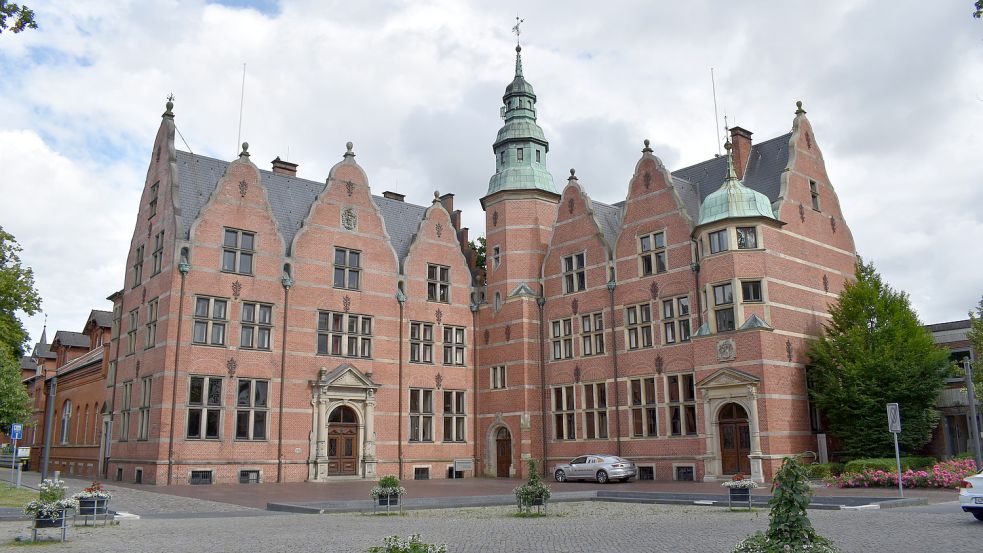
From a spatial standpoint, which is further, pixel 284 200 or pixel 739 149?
pixel 284 200

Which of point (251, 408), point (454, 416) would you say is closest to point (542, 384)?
point (454, 416)

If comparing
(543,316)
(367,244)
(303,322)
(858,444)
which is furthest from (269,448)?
(858,444)

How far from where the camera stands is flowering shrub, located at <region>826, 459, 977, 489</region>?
2490 centimetres

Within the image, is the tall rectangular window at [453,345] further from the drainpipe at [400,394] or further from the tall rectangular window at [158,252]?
the tall rectangular window at [158,252]

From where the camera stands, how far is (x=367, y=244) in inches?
1582

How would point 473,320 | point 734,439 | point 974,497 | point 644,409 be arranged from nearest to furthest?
point 974,497 → point 734,439 → point 644,409 → point 473,320

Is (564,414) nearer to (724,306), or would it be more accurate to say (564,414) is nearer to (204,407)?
(724,306)

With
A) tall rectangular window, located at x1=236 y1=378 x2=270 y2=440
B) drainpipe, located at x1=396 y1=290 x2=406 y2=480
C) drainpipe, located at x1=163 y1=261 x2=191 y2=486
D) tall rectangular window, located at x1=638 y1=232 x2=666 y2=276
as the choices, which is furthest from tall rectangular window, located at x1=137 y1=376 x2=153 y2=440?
tall rectangular window, located at x1=638 y1=232 x2=666 y2=276

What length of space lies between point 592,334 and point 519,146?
1189cm

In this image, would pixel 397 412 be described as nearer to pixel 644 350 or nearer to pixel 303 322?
pixel 303 322

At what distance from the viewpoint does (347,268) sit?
39.2 metres

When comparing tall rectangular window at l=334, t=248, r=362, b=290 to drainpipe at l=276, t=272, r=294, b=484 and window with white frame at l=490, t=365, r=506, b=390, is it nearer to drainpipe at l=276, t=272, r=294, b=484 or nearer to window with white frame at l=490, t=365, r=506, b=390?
drainpipe at l=276, t=272, r=294, b=484

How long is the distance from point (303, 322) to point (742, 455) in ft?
65.5

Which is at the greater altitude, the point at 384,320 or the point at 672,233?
the point at 672,233
